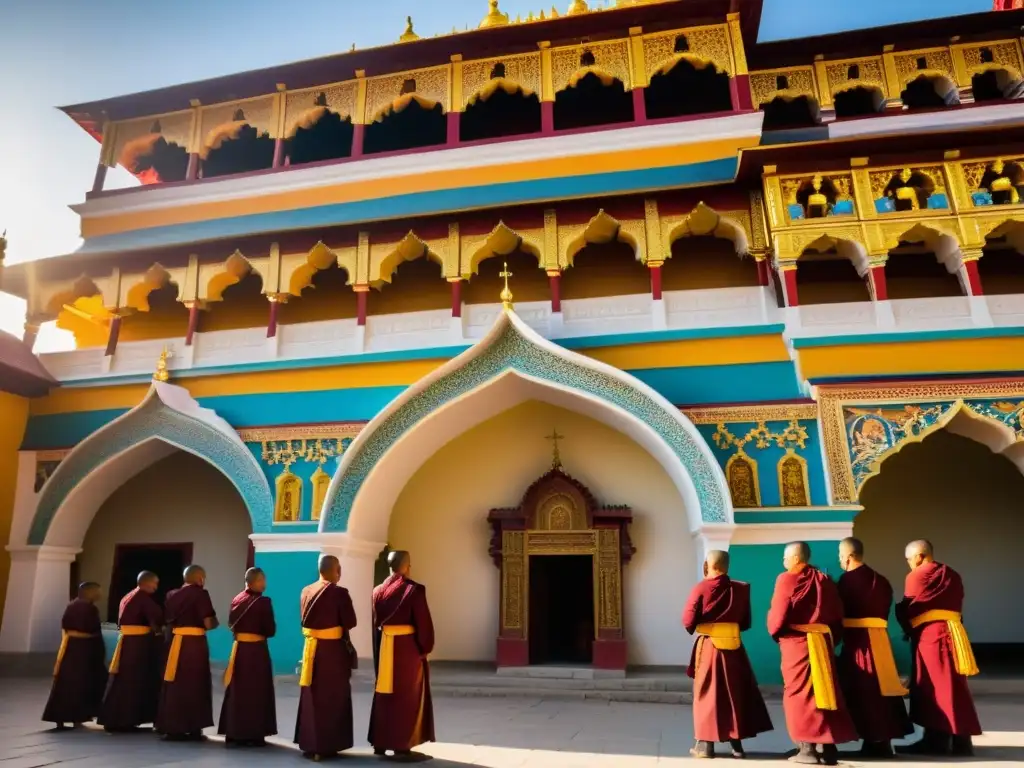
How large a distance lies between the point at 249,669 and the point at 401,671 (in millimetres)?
1236

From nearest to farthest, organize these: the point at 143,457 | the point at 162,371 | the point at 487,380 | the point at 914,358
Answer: the point at 914,358 → the point at 487,380 → the point at 162,371 → the point at 143,457

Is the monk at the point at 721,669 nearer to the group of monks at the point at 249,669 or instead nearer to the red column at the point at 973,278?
the group of monks at the point at 249,669

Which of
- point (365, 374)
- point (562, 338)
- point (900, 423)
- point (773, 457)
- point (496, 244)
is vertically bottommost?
point (773, 457)

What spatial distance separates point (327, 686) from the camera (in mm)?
4633

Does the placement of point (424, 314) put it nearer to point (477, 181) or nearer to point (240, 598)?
point (477, 181)

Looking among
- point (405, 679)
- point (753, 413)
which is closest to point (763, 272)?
point (753, 413)

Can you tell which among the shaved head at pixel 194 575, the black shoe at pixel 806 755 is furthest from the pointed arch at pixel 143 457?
the black shoe at pixel 806 755

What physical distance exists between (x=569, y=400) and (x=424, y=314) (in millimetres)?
2180

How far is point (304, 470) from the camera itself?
8531 millimetres

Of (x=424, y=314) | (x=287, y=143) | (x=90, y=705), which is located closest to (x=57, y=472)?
(x=90, y=705)

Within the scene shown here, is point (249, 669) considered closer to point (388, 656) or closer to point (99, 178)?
point (388, 656)

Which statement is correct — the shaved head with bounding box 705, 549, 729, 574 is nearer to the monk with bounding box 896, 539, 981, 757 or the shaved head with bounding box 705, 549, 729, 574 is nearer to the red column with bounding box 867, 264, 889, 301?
the monk with bounding box 896, 539, 981, 757

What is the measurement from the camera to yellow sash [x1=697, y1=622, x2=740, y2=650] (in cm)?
457

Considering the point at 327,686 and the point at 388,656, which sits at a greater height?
the point at 388,656
